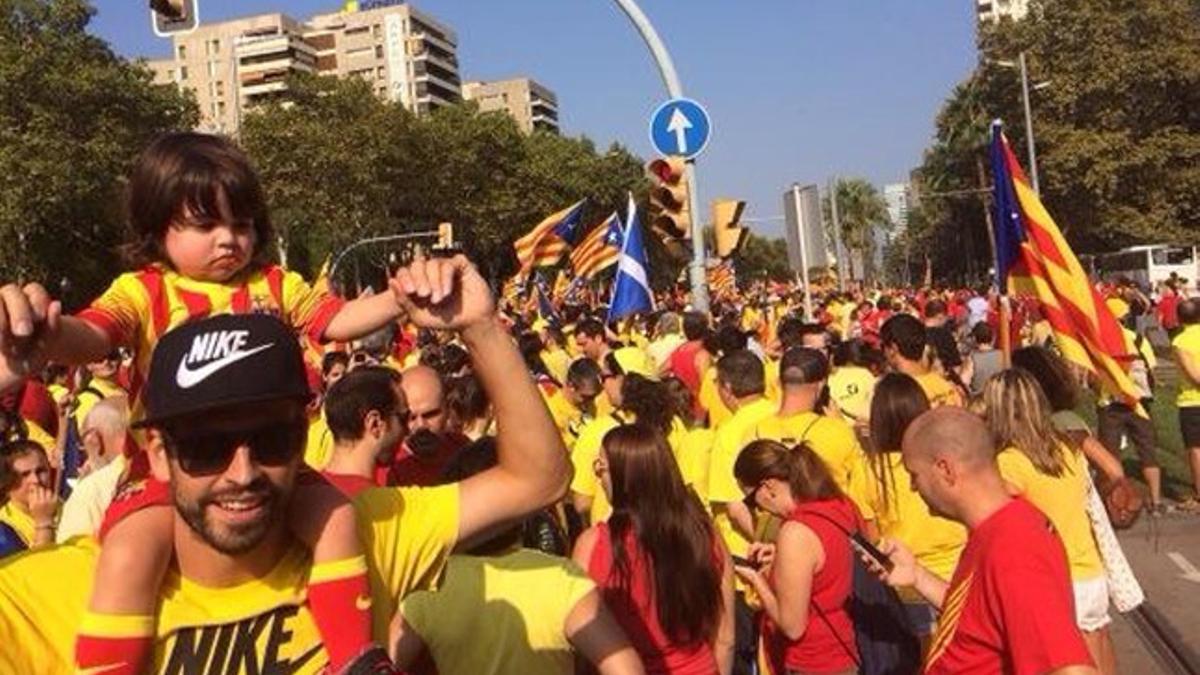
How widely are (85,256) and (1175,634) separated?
50.8 metres

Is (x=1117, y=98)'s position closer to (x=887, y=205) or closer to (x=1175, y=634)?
(x=1175, y=634)

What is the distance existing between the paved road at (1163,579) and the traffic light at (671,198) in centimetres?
436

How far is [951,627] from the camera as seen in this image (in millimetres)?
3900

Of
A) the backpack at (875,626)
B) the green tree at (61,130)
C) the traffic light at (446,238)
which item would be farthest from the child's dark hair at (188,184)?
the green tree at (61,130)

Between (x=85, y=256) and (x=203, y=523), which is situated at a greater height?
(x=85, y=256)

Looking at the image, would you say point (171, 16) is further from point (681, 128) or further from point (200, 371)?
point (200, 371)

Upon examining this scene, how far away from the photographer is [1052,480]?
5219 mm

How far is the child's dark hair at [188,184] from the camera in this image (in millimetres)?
2865

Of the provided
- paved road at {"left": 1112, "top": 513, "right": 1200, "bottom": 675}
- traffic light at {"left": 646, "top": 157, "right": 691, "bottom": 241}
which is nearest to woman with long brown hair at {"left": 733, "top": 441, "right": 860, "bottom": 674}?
paved road at {"left": 1112, "top": 513, "right": 1200, "bottom": 675}

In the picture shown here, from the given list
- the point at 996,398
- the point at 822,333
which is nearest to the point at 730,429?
the point at 996,398

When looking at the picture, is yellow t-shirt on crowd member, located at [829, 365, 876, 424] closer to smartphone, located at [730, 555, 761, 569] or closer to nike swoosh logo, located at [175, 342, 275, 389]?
smartphone, located at [730, 555, 761, 569]

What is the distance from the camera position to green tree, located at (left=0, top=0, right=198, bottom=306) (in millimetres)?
45344

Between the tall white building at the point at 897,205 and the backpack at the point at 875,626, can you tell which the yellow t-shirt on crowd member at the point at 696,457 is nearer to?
the backpack at the point at 875,626

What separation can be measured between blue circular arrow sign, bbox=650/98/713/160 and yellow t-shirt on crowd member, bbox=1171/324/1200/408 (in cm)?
421
